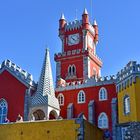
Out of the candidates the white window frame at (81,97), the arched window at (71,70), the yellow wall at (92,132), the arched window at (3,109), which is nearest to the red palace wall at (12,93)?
the arched window at (3,109)

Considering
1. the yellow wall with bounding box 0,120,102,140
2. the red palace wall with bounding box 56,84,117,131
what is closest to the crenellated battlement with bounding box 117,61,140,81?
the red palace wall with bounding box 56,84,117,131

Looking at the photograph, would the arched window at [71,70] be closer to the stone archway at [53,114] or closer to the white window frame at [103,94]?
the white window frame at [103,94]

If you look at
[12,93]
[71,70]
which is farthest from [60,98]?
[71,70]

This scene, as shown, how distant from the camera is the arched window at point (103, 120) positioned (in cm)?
4050

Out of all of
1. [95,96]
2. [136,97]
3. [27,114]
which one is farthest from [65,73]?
[136,97]

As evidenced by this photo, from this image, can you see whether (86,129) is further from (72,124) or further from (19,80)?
(19,80)

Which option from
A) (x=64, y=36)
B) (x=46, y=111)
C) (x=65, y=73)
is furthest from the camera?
(x=64, y=36)

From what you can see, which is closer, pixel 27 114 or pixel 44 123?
pixel 44 123

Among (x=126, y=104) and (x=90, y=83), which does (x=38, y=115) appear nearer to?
(x=90, y=83)

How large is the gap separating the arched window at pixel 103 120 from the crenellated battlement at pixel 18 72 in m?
9.11

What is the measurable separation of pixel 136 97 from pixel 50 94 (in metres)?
11.2

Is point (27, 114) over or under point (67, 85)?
under

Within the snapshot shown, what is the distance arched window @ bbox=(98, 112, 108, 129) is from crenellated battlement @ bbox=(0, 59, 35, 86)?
9.11m

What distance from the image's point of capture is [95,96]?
42.4 metres
